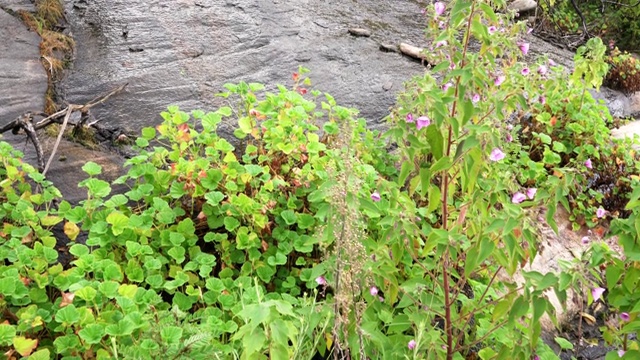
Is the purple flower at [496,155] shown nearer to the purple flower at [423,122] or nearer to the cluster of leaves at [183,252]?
the purple flower at [423,122]

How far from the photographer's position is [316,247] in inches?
103

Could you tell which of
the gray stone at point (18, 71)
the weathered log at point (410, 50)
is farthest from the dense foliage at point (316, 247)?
the weathered log at point (410, 50)

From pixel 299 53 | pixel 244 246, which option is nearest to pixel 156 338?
pixel 244 246

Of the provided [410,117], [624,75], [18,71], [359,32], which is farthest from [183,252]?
[624,75]

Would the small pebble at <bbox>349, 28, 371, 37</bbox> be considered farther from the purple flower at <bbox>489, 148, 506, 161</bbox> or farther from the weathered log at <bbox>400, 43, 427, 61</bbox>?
the purple flower at <bbox>489, 148, 506, 161</bbox>

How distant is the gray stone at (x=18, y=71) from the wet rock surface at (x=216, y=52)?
0.69 ft

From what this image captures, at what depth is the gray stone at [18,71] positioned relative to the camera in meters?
3.63

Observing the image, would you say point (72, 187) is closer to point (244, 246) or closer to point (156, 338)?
point (244, 246)

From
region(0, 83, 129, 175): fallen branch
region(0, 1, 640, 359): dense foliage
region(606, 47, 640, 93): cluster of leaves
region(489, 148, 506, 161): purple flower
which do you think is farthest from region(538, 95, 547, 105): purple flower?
region(0, 83, 129, 175): fallen branch

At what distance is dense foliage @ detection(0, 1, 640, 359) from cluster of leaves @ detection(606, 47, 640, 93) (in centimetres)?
416

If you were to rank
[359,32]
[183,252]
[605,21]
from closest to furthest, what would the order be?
[183,252], [359,32], [605,21]

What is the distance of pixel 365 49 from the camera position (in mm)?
5324

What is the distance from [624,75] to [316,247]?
5342mm

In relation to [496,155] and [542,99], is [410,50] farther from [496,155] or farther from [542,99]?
[496,155]
